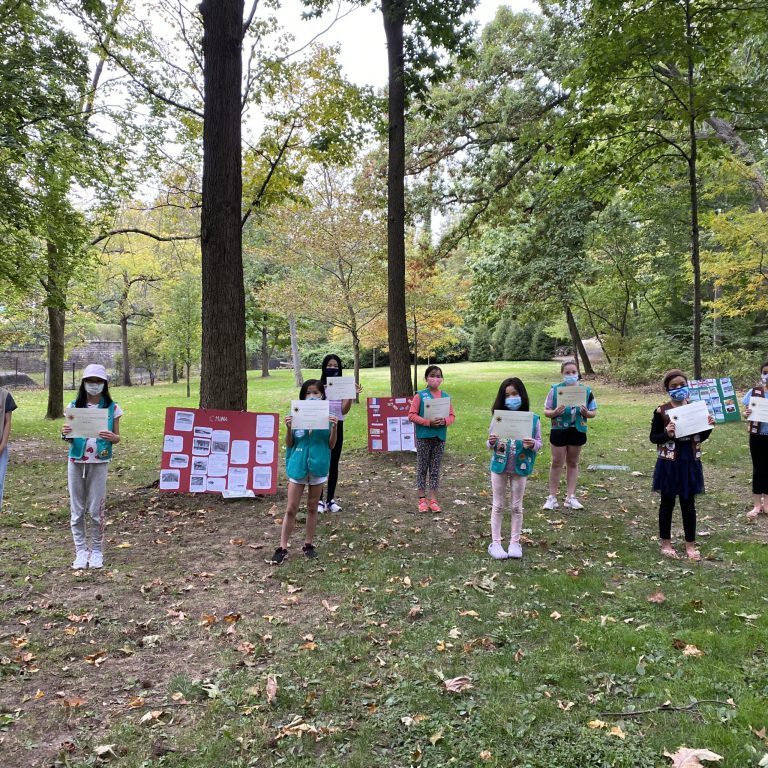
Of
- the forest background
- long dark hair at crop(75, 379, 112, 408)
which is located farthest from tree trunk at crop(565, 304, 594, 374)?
long dark hair at crop(75, 379, 112, 408)

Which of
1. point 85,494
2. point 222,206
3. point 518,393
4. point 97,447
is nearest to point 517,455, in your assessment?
point 518,393

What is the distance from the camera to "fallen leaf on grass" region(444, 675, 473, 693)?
127 inches

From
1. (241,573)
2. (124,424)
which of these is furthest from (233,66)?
(124,424)

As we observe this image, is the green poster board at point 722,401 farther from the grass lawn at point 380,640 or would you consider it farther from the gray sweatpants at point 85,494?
the gray sweatpants at point 85,494

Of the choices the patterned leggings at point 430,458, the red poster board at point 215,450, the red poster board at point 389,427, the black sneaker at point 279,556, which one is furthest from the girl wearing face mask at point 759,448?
the red poster board at point 215,450

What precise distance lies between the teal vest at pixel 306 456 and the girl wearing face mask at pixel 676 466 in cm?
332

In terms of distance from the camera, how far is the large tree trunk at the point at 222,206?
7.02m

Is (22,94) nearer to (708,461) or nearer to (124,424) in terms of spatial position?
(124,424)

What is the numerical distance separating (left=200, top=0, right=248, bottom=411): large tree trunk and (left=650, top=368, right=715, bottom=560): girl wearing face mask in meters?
5.27

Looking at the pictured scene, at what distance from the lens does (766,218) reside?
12.8m

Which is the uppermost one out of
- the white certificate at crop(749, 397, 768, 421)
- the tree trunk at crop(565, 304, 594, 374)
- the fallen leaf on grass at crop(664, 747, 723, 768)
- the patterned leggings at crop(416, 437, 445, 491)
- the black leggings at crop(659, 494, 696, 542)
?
the tree trunk at crop(565, 304, 594, 374)

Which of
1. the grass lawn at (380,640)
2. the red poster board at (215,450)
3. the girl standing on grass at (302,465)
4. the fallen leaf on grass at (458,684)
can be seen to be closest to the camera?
the grass lawn at (380,640)

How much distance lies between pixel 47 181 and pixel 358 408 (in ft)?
36.4

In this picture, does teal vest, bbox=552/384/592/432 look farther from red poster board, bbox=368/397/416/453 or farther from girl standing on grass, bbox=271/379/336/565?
red poster board, bbox=368/397/416/453
